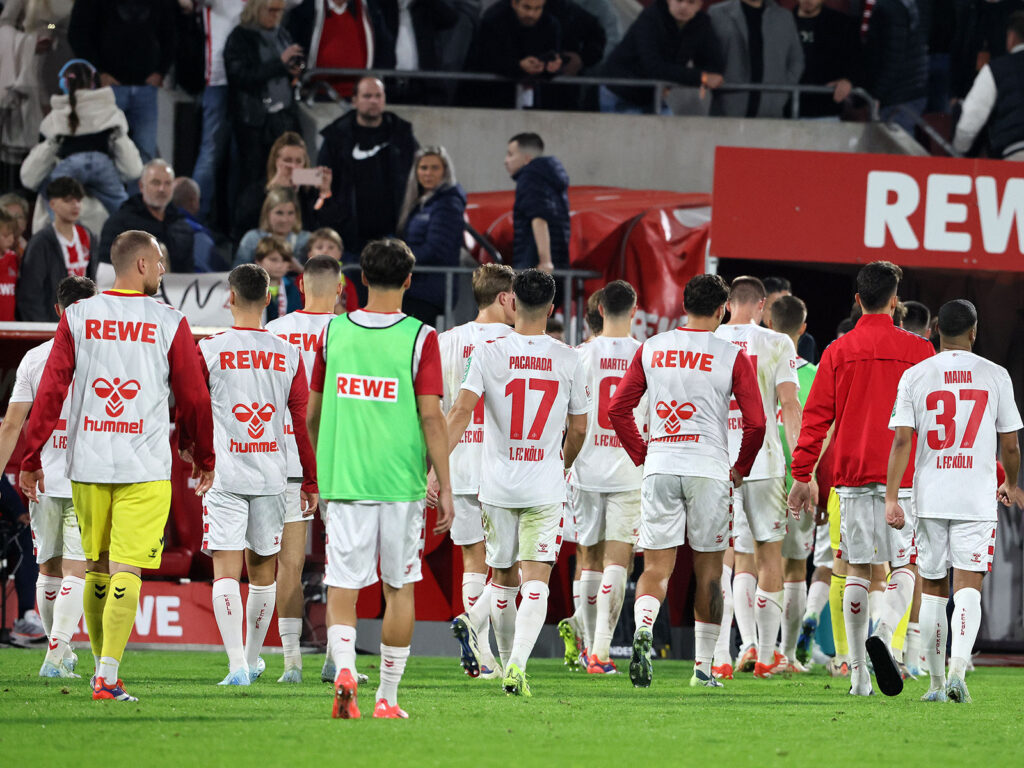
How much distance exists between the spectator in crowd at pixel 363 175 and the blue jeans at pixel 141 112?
2.19 metres

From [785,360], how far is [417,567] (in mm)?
3967

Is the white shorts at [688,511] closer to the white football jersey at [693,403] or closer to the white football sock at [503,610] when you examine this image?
the white football jersey at [693,403]

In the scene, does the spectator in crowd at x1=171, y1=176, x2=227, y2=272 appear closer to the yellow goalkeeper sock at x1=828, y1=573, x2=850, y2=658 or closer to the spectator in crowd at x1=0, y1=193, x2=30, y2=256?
the spectator in crowd at x1=0, y1=193, x2=30, y2=256

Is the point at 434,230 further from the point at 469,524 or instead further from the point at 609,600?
the point at 609,600

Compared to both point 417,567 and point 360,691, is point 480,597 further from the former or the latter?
point 417,567

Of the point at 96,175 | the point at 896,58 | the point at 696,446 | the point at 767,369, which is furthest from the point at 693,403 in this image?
the point at 896,58

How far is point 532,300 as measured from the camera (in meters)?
8.90

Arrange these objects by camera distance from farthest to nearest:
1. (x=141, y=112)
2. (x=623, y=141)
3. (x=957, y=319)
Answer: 1. (x=623, y=141)
2. (x=141, y=112)
3. (x=957, y=319)

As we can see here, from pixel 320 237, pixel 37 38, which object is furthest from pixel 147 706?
pixel 37 38

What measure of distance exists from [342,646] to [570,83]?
38.6 feet

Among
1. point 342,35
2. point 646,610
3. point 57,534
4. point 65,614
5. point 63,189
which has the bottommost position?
point 65,614

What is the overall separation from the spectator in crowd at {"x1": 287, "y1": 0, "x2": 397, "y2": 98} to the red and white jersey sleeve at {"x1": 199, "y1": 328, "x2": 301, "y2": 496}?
8.71 m

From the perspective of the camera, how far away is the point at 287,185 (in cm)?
1483

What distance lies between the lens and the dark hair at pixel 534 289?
8.88 metres
